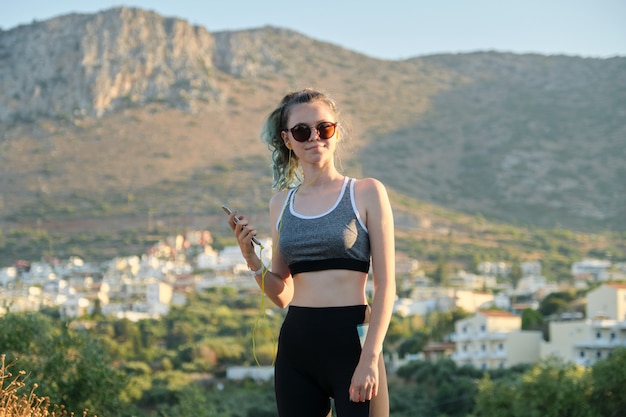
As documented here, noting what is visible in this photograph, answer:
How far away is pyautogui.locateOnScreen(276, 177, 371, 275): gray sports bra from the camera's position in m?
3.45

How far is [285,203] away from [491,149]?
3848 inches

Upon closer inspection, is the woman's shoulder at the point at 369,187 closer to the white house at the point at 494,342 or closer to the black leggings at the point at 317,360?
the black leggings at the point at 317,360

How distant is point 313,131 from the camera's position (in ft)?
12.0

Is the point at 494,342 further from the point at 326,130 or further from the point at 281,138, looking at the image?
the point at 326,130

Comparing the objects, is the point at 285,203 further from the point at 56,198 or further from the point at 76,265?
the point at 56,198

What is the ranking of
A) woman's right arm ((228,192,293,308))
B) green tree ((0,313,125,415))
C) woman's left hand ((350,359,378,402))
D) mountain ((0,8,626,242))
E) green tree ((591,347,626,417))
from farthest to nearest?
mountain ((0,8,626,242))
green tree ((591,347,626,417))
green tree ((0,313,125,415))
woman's right arm ((228,192,293,308))
woman's left hand ((350,359,378,402))

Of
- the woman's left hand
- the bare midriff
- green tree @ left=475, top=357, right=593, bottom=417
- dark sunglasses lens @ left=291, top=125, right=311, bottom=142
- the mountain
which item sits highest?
the mountain

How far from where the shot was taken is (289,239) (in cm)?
355

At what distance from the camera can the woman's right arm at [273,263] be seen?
3635 millimetres

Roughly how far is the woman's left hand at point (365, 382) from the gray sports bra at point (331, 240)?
325 millimetres

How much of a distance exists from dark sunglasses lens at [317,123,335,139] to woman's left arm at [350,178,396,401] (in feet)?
0.77

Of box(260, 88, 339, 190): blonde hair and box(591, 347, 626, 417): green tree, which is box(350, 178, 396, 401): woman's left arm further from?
box(591, 347, 626, 417): green tree

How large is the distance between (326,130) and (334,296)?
→ 586 mm

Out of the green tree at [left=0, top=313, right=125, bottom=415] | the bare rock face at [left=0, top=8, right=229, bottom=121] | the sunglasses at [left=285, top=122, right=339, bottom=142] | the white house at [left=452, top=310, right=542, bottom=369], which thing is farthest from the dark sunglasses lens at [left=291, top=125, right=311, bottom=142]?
the bare rock face at [left=0, top=8, right=229, bottom=121]
